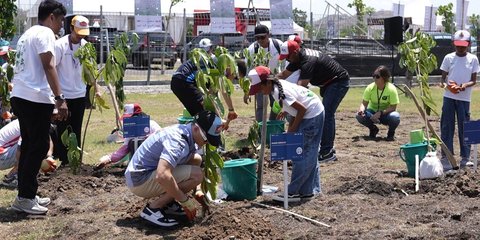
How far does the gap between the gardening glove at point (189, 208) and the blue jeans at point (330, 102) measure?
4234mm

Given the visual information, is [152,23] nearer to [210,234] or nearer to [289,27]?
[289,27]

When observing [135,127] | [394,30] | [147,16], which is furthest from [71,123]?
[394,30]

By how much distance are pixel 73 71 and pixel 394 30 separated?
14.9m

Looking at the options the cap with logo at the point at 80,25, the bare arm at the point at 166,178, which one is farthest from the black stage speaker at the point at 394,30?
the bare arm at the point at 166,178

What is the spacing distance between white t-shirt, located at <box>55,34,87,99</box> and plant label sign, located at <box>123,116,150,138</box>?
33.6 inches

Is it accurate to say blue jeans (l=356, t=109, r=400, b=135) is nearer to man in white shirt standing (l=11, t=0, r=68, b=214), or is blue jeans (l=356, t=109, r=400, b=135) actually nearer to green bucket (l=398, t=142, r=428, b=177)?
green bucket (l=398, t=142, r=428, b=177)

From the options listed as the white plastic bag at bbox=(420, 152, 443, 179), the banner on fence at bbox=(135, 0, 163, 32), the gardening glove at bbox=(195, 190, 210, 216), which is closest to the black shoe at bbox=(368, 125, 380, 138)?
the white plastic bag at bbox=(420, 152, 443, 179)

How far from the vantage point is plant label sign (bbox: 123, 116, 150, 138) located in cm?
882

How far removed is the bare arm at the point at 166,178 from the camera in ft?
19.7

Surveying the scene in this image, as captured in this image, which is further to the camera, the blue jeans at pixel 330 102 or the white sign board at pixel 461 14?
the white sign board at pixel 461 14

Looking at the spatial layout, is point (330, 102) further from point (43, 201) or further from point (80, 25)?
point (43, 201)

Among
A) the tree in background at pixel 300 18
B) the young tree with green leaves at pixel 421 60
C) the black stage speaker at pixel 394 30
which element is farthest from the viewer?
the tree in background at pixel 300 18

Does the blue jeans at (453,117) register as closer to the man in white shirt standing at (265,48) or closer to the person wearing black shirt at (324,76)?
the person wearing black shirt at (324,76)

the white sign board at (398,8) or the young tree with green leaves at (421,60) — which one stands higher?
the white sign board at (398,8)
